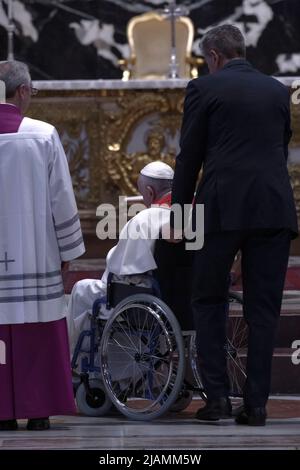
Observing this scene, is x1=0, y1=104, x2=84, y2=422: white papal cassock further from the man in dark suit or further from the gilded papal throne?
the gilded papal throne

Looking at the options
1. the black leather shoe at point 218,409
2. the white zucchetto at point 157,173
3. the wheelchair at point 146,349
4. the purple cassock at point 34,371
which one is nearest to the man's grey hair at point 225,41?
the white zucchetto at point 157,173

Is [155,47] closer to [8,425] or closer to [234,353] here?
[234,353]

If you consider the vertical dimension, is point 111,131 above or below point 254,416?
above

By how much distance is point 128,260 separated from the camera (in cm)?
572

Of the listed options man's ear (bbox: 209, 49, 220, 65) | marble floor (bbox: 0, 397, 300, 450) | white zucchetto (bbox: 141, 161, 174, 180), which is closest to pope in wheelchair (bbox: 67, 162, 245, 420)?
white zucchetto (bbox: 141, 161, 174, 180)

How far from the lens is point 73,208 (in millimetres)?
5395

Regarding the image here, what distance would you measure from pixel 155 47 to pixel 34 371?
6.98 m

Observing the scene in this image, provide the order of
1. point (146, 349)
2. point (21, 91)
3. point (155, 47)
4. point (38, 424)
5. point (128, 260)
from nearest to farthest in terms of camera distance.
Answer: point (38, 424) < point (21, 91) < point (146, 349) < point (128, 260) < point (155, 47)

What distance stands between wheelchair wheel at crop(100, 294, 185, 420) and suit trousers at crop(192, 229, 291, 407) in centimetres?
13

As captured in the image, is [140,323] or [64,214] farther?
Result: [140,323]

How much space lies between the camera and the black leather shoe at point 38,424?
5.30 meters

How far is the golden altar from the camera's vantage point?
10.1m

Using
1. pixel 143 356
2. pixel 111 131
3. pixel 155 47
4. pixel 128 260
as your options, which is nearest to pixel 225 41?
pixel 128 260

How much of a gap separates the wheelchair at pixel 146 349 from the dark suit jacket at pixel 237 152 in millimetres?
471
